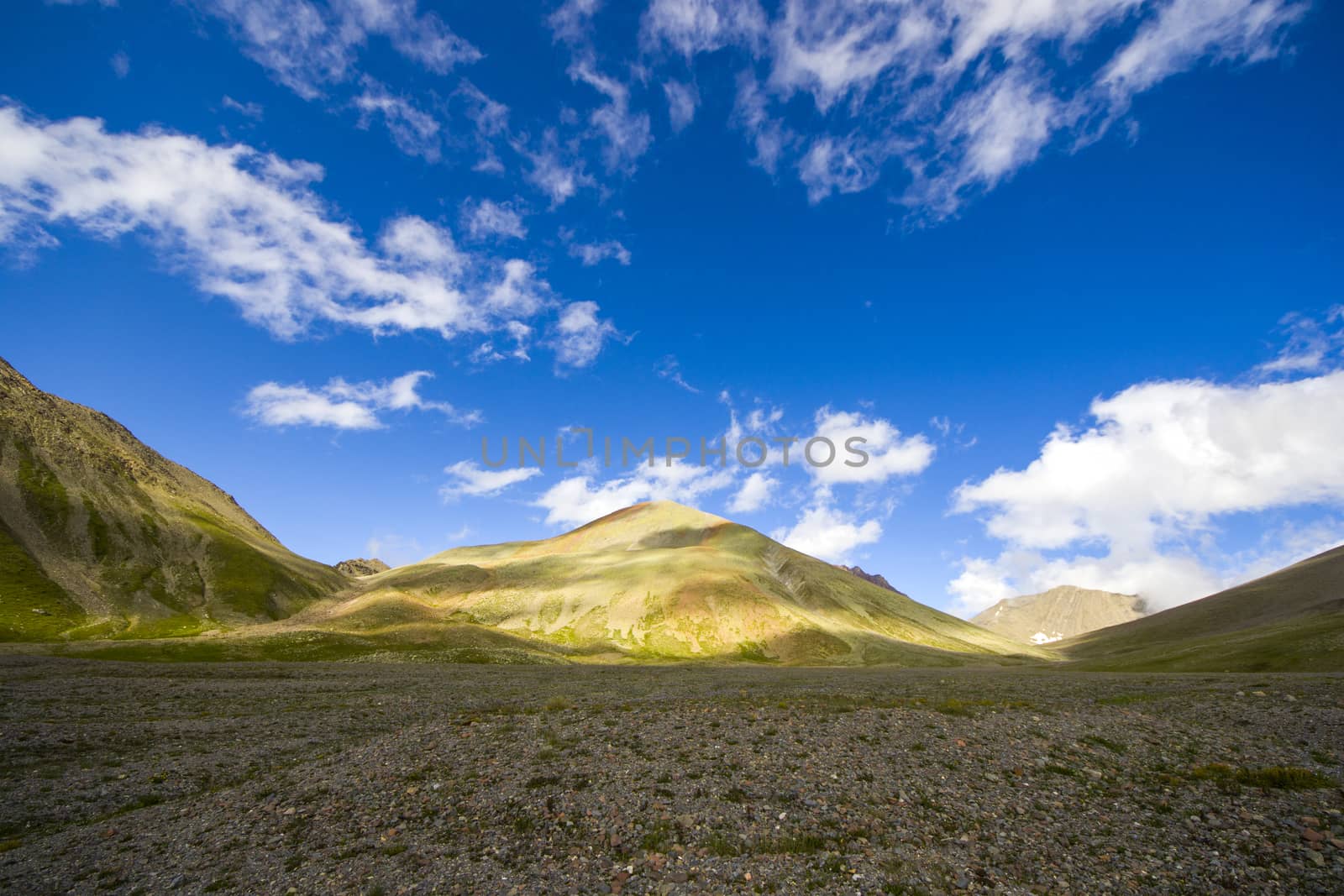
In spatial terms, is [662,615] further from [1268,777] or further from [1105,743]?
[1268,777]

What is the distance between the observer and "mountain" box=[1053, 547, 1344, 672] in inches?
3051

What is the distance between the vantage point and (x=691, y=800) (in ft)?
63.5

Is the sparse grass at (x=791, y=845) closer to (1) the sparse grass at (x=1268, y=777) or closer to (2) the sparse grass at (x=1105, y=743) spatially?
(1) the sparse grass at (x=1268, y=777)

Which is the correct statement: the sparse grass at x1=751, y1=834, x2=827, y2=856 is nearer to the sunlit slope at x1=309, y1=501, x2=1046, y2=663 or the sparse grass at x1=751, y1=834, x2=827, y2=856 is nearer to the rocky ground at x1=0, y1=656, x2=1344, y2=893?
the rocky ground at x1=0, y1=656, x2=1344, y2=893

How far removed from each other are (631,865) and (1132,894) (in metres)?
12.2

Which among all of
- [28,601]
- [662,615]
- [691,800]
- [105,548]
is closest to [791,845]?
[691,800]

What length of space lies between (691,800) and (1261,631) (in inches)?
5863

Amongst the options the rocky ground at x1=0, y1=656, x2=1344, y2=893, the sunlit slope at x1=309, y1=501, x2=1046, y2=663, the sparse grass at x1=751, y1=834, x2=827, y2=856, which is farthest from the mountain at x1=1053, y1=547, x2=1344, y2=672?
the sparse grass at x1=751, y1=834, x2=827, y2=856

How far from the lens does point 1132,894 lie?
43.6ft

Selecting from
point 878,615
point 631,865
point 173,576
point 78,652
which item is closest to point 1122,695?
point 631,865

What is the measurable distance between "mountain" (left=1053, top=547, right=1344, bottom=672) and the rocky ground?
6323cm

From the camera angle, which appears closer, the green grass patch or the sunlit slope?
the green grass patch

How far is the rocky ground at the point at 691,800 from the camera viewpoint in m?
14.8

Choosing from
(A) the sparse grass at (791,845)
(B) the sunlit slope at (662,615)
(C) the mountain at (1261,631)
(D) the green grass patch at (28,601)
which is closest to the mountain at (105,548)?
(D) the green grass patch at (28,601)
